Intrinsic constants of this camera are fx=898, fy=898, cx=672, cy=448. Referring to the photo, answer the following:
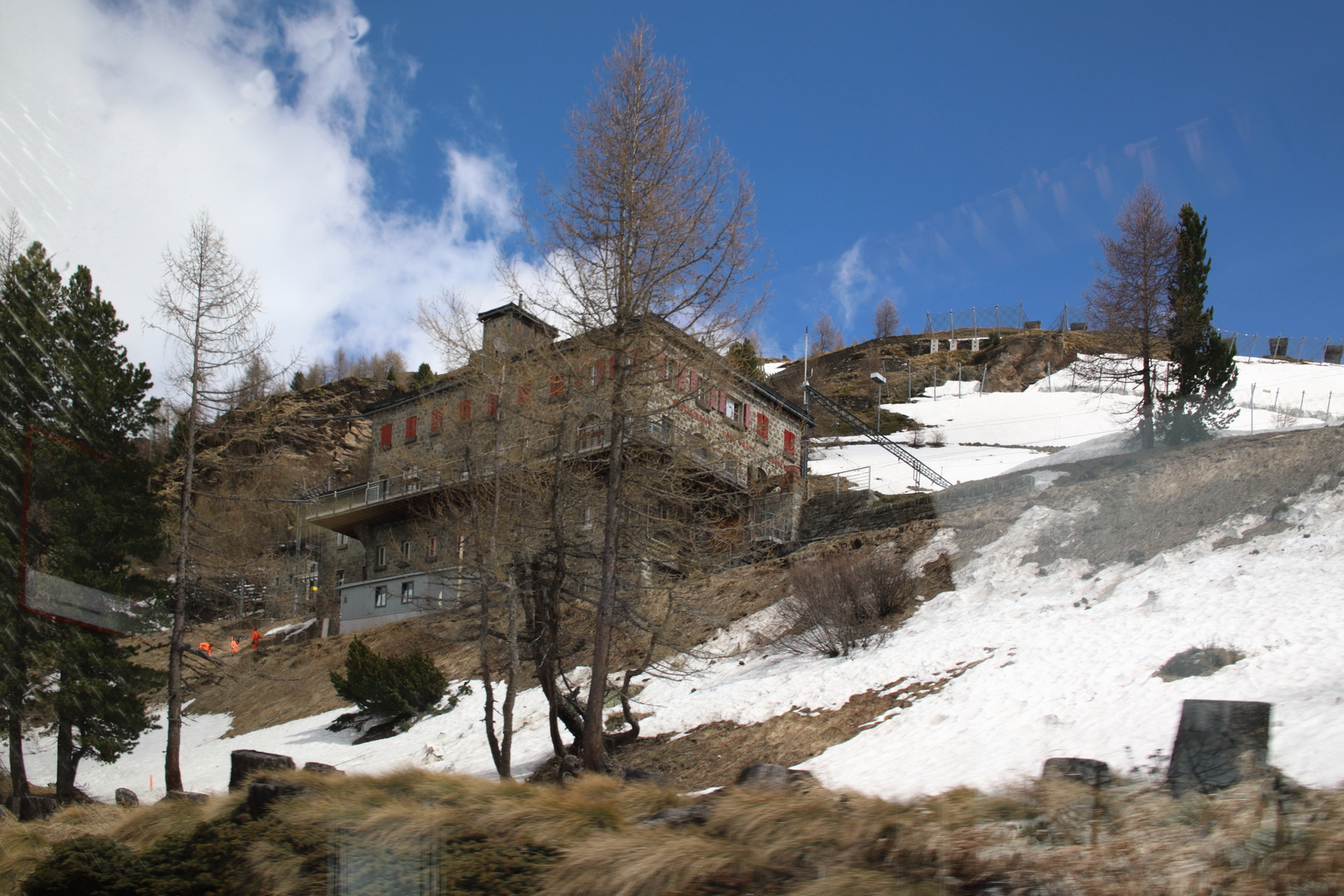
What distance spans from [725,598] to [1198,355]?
1656 cm

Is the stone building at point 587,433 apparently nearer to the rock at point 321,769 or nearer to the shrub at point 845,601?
the shrub at point 845,601

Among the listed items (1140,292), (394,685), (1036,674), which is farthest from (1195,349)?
(394,685)

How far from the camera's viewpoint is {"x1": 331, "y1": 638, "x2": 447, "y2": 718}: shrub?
71.5 ft

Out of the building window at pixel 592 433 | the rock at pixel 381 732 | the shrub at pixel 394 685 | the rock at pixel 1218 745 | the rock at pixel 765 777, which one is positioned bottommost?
the rock at pixel 381 732

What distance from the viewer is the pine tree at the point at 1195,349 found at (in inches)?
1054

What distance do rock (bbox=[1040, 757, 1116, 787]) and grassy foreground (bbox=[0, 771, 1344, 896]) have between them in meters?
0.14

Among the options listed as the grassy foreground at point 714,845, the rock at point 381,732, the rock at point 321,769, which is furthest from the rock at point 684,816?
the rock at point 381,732

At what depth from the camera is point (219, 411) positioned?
56.8 ft

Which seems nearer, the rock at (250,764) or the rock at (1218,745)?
the rock at (1218,745)

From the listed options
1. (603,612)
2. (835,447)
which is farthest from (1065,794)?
(835,447)

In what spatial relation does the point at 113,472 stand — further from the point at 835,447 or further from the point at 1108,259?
the point at 835,447

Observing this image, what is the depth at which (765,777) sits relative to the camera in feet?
23.7

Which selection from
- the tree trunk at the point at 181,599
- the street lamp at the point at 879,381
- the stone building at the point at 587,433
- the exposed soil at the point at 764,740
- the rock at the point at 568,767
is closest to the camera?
the rock at the point at 568,767

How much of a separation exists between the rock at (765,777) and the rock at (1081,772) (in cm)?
199
